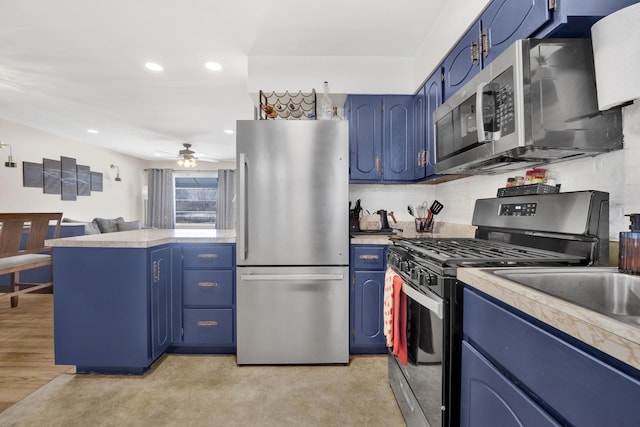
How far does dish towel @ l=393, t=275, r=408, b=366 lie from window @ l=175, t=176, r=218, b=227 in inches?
292

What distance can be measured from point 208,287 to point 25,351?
1.53 meters

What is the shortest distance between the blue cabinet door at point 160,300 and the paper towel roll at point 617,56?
2.47m

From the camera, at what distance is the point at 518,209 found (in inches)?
62.1

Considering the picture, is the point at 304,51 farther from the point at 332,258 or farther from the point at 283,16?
the point at 332,258

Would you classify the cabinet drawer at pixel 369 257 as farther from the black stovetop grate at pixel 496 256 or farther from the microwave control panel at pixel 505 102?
the microwave control panel at pixel 505 102

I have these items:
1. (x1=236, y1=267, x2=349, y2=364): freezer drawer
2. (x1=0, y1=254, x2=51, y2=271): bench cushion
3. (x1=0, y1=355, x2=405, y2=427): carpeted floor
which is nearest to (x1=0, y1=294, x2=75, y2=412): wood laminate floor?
(x1=0, y1=355, x2=405, y2=427): carpeted floor

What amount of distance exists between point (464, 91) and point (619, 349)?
55.1 inches

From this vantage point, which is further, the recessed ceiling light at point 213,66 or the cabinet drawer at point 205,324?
the recessed ceiling light at point 213,66

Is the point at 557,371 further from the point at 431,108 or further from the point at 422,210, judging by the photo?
the point at 422,210

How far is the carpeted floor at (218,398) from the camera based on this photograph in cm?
168

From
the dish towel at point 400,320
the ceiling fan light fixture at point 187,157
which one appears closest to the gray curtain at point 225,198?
the ceiling fan light fixture at point 187,157

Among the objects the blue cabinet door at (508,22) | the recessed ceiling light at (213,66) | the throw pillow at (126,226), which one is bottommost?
the throw pillow at (126,226)

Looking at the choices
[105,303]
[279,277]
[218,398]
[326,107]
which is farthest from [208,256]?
[326,107]

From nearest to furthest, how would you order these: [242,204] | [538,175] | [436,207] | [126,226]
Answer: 1. [538,175]
2. [242,204]
3. [436,207]
4. [126,226]
